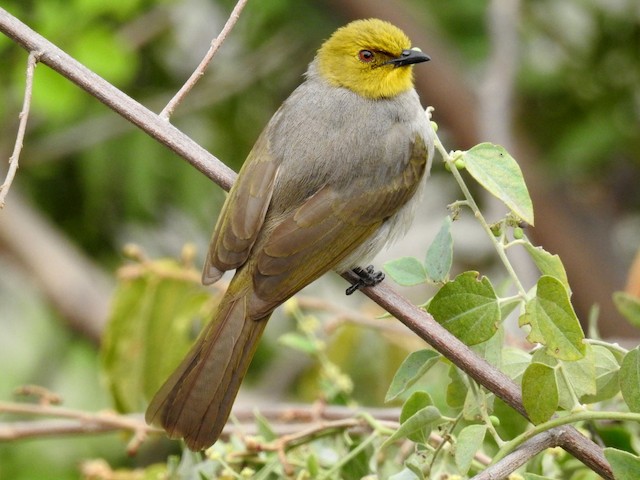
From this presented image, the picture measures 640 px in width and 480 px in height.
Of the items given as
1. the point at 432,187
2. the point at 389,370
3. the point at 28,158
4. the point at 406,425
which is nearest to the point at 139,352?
the point at 389,370

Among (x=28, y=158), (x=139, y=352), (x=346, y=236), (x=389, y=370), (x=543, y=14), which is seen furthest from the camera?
(x=543, y=14)

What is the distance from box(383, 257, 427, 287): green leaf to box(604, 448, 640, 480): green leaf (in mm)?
452

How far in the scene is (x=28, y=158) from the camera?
161 inches

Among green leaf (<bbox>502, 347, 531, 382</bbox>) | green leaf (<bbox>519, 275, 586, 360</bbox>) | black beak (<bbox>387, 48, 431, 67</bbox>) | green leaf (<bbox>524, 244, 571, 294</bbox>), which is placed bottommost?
green leaf (<bbox>502, 347, 531, 382</bbox>)

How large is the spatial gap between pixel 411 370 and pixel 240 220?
0.73 m

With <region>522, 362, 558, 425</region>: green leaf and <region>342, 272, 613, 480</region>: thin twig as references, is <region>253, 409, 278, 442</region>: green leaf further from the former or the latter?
<region>522, 362, 558, 425</region>: green leaf

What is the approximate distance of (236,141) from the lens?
4.29 m

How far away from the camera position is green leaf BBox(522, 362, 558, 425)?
154cm

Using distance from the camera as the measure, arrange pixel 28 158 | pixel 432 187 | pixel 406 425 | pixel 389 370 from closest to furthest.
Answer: pixel 406 425 → pixel 389 370 → pixel 28 158 → pixel 432 187

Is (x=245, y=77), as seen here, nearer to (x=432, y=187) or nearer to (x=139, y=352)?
(x=432, y=187)

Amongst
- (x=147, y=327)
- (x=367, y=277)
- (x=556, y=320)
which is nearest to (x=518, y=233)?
(x=556, y=320)

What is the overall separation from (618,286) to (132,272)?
7.57ft

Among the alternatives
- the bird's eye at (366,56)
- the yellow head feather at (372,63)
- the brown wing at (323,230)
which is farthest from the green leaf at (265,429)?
the bird's eye at (366,56)

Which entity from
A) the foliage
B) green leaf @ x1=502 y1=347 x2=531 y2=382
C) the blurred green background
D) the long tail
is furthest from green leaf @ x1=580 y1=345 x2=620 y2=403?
the blurred green background
